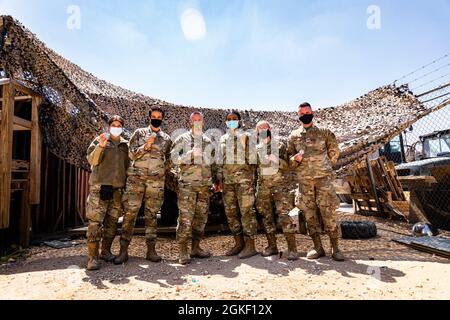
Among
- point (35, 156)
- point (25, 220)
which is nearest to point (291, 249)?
point (25, 220)

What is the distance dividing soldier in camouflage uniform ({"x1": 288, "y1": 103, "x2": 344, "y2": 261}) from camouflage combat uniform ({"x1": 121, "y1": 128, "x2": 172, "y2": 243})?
6.81ft

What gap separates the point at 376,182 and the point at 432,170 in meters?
1.63

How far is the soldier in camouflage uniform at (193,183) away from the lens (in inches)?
160

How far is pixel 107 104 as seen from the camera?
253 inches

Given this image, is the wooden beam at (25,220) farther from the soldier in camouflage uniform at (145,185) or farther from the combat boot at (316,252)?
the combat boot at (316,252)

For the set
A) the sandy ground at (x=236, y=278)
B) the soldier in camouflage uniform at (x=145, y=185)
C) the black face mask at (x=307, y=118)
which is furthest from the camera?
the black face mask at (x=307, y=118)

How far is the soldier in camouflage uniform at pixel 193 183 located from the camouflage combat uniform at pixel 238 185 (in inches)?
10.6

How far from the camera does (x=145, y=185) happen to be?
13.4 feet

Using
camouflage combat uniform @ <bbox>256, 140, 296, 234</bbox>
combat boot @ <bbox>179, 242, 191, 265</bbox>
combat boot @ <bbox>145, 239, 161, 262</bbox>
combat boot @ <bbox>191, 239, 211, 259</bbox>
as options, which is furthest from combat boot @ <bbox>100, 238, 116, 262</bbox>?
camouflage combat uniform @ <bbox>256, 140, 296, 234</bbox>

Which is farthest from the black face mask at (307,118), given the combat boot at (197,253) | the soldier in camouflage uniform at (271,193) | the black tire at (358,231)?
the black tire at (358,231)

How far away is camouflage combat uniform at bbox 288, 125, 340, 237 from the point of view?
4039mm

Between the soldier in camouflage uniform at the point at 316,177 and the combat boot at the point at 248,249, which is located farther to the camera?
the combat boot at the point at 248,249

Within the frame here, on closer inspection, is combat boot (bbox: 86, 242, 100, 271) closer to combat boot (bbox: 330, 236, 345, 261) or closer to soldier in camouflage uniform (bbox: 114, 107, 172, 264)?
soldier in camouflage uniform (bbox: 114, 107, 172, 264)
